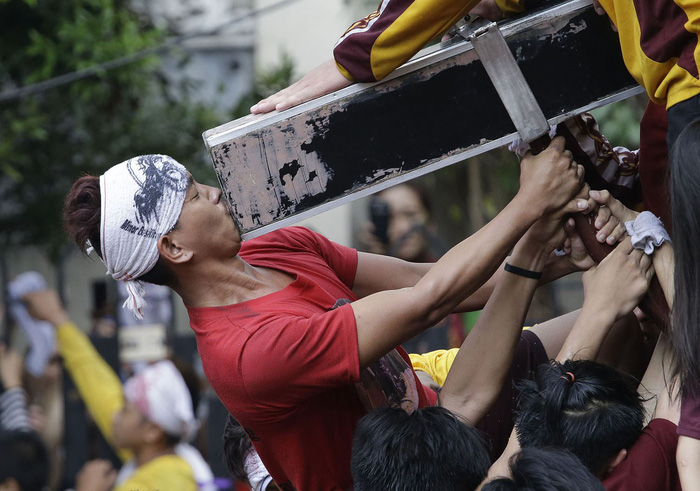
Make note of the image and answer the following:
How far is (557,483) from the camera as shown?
70.8 inches

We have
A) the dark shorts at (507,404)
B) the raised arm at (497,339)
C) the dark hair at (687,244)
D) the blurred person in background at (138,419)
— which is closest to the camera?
the dark hair at (687,244)

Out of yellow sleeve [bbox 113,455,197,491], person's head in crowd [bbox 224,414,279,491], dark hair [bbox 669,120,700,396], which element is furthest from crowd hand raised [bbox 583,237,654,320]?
yellow sleeve [bbox 113,455,197,491]

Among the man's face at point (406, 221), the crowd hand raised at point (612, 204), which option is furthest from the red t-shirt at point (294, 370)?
the man's face at point (406, 221)

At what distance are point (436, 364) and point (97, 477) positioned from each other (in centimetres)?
319

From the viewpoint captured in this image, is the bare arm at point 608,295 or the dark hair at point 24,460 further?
the dark hair at point 24,460

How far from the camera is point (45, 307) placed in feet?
19.2

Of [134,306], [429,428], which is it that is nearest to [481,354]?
[429,428]

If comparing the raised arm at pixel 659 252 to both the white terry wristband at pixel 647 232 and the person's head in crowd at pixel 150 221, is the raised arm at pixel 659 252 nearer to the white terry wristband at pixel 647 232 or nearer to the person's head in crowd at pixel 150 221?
the white terry wristband at pixel 647 232

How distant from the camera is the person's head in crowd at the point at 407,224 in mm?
5926

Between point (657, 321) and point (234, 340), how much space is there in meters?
1.05

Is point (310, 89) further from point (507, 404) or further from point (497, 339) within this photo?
point (507, 404)

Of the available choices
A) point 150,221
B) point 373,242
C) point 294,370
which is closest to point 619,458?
point 294,370

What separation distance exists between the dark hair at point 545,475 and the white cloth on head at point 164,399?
3161mm

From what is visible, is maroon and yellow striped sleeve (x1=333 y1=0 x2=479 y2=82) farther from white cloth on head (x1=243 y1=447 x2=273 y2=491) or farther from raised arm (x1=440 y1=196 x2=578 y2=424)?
white cloth on head (x1=243 y1=447 x2=273 y2=491)
